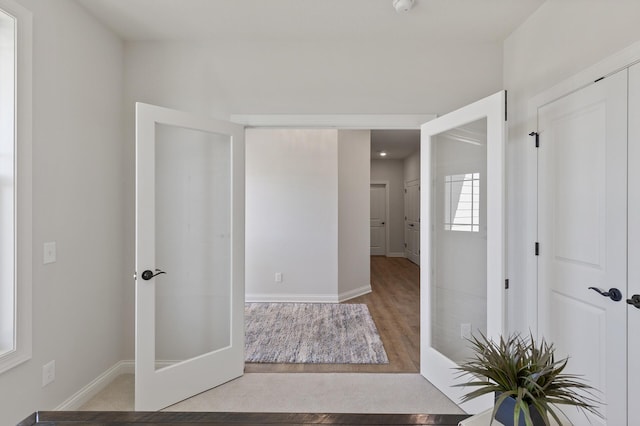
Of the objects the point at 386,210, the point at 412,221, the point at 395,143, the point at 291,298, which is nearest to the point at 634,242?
the point at 291,298

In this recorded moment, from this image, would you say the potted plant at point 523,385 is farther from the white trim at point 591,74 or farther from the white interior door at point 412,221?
the white interior door at point 412,221

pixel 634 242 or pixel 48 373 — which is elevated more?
pixel 634 242

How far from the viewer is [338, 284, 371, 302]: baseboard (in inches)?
182

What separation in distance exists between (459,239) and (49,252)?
2.77 meters

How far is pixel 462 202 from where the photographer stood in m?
2.28

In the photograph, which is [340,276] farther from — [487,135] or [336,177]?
[487,135]

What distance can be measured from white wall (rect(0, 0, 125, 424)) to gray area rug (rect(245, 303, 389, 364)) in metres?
1.29

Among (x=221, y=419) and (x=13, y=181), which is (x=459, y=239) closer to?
(x=221, y=419)

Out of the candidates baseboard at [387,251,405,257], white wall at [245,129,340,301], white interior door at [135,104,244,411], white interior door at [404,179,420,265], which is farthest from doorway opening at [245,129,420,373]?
baseboard at [387,251,405,257]

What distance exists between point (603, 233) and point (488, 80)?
1479 millimetres

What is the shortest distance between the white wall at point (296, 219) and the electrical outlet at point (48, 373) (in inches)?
105

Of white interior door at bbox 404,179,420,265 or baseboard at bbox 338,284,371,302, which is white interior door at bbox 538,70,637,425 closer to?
baseboard at bbox 338,284,371,302

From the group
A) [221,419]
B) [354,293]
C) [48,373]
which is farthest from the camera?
[354,293]

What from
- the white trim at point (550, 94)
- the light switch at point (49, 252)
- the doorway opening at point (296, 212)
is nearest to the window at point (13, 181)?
the light switch at point (49, 252)
